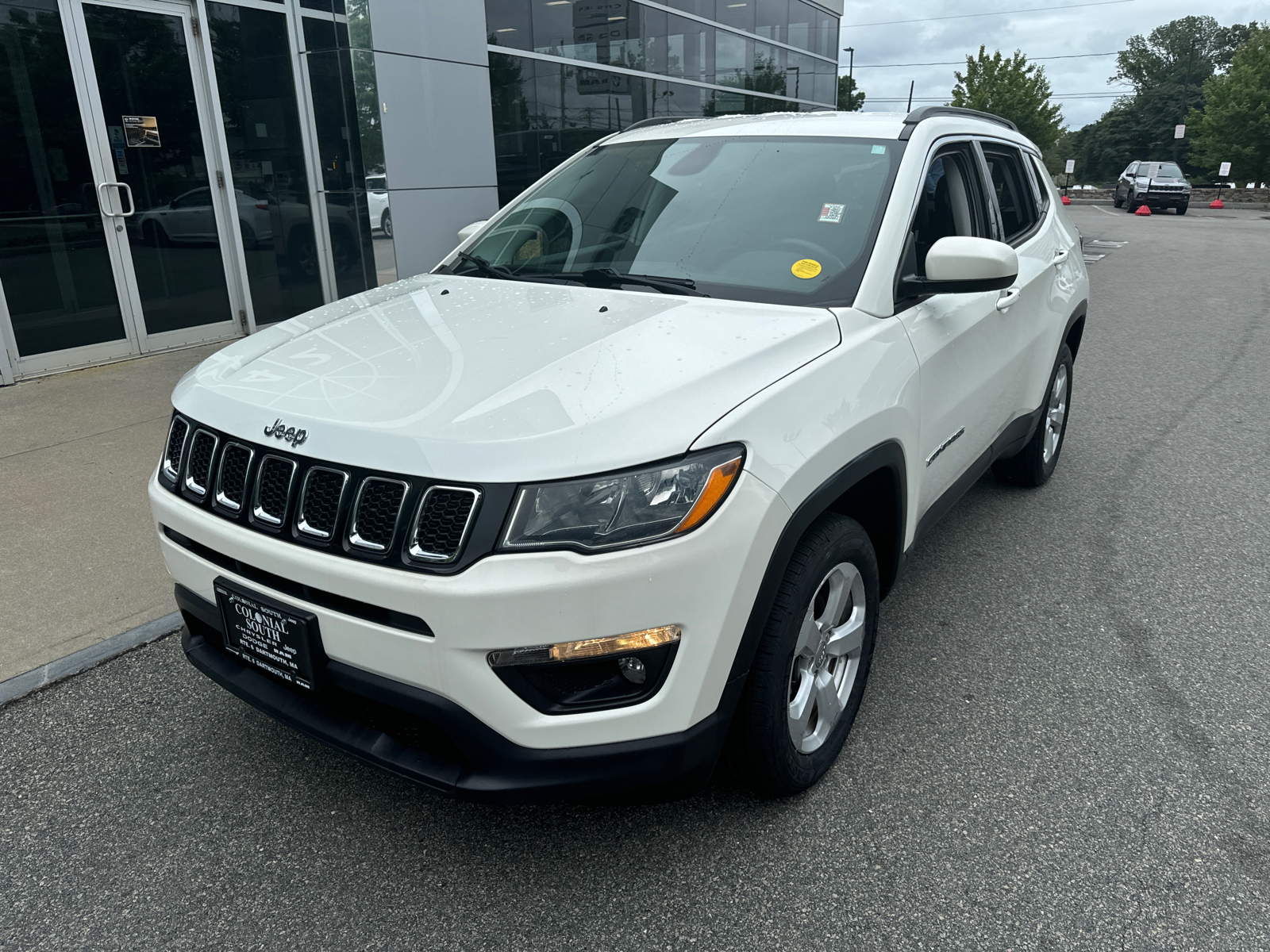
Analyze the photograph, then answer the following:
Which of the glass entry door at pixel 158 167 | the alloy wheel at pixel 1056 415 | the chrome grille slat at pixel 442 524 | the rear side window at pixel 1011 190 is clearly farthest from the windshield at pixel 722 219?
the glass entry door at pixel 158 167

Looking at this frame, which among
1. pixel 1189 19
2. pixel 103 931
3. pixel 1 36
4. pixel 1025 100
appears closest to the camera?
pixel 103 931

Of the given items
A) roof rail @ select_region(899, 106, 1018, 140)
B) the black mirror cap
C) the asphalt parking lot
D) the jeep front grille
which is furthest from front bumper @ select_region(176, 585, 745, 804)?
roof rail @ select_region(899, 106, 1018, 140)

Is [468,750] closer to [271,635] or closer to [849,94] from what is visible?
[271,635]

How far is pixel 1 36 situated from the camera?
6.73 m

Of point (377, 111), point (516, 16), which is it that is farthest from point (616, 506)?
point (516, 16)

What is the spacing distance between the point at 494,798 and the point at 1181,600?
3.10 m

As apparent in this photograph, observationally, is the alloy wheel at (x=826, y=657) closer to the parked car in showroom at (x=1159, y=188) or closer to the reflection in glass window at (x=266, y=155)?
the reflection in glass window at (x=266, y=155)

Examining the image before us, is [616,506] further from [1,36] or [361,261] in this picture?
[361,261]

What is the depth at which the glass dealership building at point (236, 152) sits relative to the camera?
7.06 metres

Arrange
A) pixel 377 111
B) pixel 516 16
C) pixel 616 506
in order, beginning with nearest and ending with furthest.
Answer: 1. pixel 616 506
2. pixel 377 111
3. pixel 516 16

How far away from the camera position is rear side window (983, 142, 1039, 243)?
4051mm

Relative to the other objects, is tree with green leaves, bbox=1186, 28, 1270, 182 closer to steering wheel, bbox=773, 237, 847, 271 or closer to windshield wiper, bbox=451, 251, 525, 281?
steering wheel, bbox=773, 237, 847, 271

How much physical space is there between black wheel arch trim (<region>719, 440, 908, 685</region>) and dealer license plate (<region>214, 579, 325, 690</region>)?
Result: 96 cm

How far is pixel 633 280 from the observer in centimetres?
301
